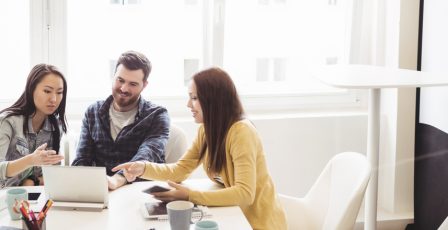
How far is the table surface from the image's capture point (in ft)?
7.50

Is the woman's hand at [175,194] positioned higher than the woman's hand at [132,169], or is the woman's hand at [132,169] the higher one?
the woman's hand at [132,169]

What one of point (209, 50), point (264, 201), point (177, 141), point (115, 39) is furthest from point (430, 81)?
point (115, 39)

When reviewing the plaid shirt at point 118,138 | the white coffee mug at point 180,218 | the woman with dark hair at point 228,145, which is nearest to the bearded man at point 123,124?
the plaid shirt at point 118,138

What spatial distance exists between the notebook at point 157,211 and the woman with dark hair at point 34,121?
62 cm

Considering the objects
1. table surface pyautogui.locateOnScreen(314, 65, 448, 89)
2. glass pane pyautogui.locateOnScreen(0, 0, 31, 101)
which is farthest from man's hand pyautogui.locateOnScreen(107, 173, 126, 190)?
glass pane pyautogui.locateOnScreen(0, 0, 31, 101)

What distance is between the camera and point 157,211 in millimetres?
1890

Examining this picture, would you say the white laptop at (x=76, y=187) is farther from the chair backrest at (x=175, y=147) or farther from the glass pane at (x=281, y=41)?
the glass pane at (x=281, y=41)

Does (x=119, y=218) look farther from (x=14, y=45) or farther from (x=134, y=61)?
(x=14, y=45)

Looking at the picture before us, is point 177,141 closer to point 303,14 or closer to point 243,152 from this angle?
point 243,152

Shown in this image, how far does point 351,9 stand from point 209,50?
34.6 inches

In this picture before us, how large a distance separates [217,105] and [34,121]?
83 centimetres

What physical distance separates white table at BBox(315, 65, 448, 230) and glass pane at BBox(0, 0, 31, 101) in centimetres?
156

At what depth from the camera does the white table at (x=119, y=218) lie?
1.80 m

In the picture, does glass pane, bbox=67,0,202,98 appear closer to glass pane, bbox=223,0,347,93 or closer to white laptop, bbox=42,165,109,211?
glass pane, bbox=223,0,347,93
